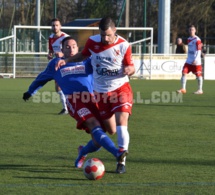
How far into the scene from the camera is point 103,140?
7160 millimetres

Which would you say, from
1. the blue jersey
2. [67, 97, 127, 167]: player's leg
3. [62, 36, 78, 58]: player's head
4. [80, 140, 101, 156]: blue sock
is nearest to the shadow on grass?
[80, 140, 101, 156]: blue sock

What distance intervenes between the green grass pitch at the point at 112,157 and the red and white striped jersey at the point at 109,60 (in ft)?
3.35

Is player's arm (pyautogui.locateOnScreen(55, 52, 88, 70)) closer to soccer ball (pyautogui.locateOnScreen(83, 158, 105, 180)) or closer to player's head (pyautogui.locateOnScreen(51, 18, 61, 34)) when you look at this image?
soccer ball (pyautogui.locateOnScreen(83, 158, 105, 180))

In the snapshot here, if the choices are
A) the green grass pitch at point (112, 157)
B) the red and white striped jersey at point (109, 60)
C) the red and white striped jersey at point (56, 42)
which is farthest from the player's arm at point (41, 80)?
the red and white striped jersey at point (56, 42)

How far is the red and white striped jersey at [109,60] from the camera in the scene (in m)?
7.63

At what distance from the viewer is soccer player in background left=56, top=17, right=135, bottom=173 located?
7.49m

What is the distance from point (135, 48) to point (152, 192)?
26410 millimetres

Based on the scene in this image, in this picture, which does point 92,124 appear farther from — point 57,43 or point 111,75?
point 57,43

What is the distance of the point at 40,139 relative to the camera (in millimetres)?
10188

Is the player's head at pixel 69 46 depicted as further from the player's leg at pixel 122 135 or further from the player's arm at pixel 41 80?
the player's leg at pixel 122 135

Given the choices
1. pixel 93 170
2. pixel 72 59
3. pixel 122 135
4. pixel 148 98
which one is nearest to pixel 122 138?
pixel 122 135

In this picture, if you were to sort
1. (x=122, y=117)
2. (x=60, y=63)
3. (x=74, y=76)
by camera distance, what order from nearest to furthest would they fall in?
(x=122, y=117), (x=60, y=63), (x=74, y=76)

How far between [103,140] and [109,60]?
1035 millimetres

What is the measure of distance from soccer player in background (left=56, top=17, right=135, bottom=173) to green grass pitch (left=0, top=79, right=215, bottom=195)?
2.18 ft
